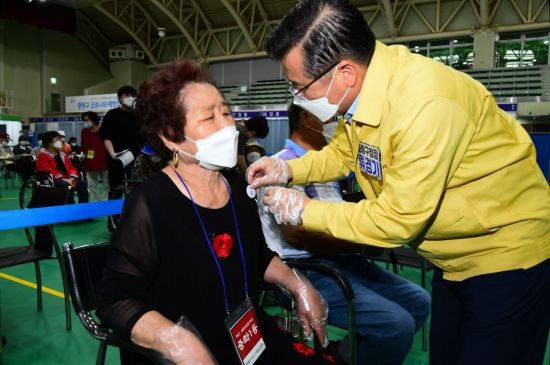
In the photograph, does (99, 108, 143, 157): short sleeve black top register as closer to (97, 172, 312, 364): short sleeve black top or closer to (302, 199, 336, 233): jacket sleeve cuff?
(97, 172, 312, 364): short sleeve black top

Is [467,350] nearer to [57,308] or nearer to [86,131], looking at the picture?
[57,308]

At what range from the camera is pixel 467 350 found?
127cm

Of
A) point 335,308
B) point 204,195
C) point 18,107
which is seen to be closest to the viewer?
→ point 204,195

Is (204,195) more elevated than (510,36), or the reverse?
(510,36)

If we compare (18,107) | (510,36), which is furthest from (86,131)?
(18,107)

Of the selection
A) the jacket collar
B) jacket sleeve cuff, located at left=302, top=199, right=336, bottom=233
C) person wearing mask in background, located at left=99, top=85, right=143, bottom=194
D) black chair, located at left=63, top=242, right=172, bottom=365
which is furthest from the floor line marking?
the jacket collar

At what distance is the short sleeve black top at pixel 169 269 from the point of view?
1265mm

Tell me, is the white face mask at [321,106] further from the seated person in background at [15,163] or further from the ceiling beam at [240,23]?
the ceiling beam at [240,23]

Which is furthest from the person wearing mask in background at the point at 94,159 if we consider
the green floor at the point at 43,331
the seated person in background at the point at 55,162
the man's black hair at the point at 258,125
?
the man's black hair at the point at 258,125

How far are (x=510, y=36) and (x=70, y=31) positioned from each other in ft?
63.8

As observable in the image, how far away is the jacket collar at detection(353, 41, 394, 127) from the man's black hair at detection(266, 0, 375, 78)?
1.8 inches

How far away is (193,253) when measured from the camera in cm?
137

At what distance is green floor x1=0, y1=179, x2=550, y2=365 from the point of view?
2551 millimetres

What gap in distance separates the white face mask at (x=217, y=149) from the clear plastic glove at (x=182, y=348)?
579 mm
